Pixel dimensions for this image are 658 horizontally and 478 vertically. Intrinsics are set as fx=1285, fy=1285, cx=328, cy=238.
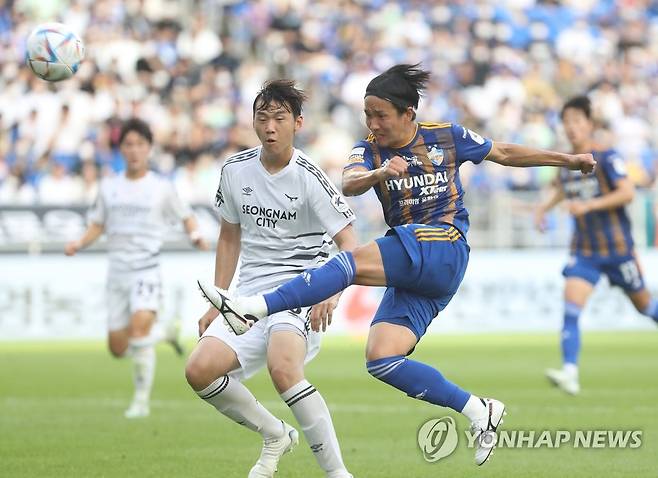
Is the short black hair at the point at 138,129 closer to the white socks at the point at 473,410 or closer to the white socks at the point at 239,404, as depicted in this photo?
the white socks at the point at 239,404

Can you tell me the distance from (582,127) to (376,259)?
20.5ft

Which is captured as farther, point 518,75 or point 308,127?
point 518,75

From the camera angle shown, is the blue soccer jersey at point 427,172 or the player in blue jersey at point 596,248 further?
the player in blue jersey at point 596,248

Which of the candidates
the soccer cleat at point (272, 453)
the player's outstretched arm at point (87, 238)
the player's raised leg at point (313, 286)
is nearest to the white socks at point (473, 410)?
the player's raised leg at point (313, 286)

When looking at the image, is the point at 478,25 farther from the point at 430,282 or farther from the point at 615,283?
the point at 430,282

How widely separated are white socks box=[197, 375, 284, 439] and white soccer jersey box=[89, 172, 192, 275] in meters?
5.01

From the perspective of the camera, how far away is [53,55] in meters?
10.0

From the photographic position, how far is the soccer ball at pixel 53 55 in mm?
10016

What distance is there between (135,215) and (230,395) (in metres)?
5.31

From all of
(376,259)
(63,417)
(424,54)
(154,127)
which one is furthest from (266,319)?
(424,54)

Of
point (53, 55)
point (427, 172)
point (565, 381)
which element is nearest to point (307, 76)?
point (565, 381)

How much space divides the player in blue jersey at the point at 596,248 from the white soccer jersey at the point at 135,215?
4.15 m

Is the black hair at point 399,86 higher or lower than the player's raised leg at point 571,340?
higher

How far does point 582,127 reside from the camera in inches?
515
